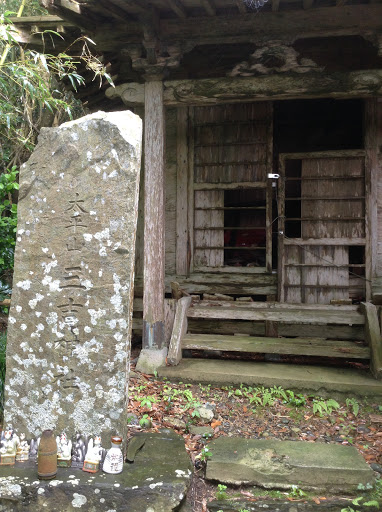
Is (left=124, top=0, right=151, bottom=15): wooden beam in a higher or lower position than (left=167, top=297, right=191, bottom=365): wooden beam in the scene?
higher

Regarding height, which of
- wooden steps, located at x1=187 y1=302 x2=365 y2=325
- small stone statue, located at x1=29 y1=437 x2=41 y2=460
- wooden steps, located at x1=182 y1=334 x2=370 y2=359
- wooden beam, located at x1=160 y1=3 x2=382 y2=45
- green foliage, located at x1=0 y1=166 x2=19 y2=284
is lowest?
small stone statue, located at x1=29 y1=437 x2=41 y2=460

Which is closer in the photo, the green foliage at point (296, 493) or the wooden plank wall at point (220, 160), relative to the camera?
the green foliage at point (296, 493)

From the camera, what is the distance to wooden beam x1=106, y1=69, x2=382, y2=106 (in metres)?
5.35

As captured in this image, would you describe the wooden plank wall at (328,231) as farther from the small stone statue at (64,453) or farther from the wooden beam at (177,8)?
the small stone statue at (64,453)

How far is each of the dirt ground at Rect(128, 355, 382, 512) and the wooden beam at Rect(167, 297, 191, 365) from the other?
369 mm

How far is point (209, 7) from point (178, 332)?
3.73 meters

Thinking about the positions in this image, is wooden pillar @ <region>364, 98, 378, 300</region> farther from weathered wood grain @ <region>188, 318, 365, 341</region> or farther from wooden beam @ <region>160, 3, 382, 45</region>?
wooden beam @ <region>160, 3, 382, 45</region>

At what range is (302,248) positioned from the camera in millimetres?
6617

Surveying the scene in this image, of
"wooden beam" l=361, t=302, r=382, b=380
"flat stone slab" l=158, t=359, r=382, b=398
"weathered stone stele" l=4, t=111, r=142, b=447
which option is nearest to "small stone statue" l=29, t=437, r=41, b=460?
"weathered stone stele" l=4, t=111, r=142, b=447

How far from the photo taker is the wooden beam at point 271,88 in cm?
535

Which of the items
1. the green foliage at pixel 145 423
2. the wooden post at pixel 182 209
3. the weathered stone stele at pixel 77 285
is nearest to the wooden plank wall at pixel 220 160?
the wooden post at pixel 182 209

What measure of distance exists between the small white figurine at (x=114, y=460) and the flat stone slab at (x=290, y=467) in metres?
0.72

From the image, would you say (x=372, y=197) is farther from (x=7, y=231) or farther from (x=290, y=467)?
(x=7, y=231)

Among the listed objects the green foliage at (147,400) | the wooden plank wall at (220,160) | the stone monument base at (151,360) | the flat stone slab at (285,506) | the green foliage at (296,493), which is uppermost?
the wooden plank wall at (220,160)
